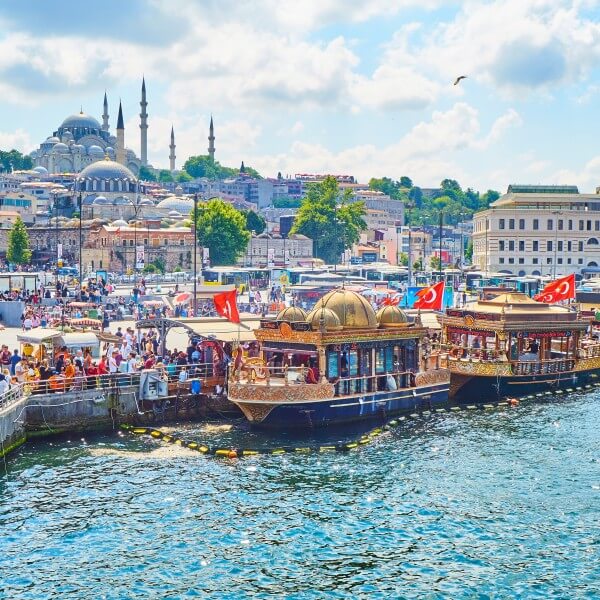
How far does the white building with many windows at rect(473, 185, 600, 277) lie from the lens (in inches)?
3654

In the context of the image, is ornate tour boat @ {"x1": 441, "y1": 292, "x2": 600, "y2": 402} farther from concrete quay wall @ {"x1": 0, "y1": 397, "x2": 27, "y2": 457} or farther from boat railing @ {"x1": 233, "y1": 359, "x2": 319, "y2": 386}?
concrete quay wall @ {"x1": 0, "y1": 397, "x2": 27, "y2": 457}

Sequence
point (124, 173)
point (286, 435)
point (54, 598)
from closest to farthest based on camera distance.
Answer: point (54, 598) < point (286, 435) < point (124, 173)

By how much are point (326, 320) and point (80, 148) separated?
163509 mm

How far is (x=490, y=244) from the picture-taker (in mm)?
93750

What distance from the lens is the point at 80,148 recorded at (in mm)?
182500

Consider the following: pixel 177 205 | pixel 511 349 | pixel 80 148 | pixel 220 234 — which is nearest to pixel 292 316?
pixel 511 349

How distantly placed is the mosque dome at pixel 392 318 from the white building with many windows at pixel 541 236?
6480cm

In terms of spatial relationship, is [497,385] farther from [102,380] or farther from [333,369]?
[102,380]

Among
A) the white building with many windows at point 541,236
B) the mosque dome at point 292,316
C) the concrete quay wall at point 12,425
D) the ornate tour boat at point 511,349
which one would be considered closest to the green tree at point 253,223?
the white building with many windows at point 541,236

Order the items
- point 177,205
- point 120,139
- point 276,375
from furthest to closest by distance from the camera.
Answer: point 120,139
point 177,205
point 276,375

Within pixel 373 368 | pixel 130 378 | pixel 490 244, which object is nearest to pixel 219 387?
pixel 130 378

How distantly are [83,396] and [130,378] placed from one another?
61.6 inches

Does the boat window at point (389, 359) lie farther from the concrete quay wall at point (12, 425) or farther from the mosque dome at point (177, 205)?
the mosque dome at point (177, 205)

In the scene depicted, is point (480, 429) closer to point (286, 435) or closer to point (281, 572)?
point (286, 435)
